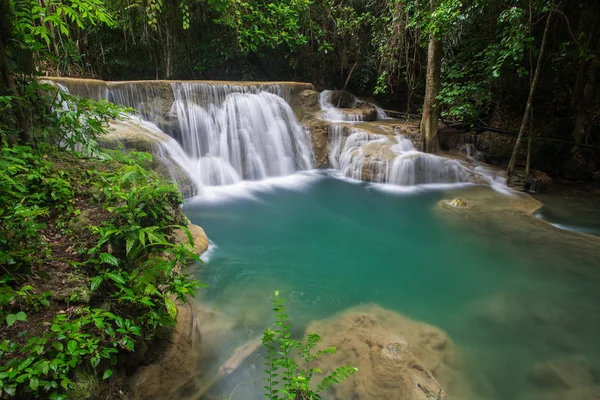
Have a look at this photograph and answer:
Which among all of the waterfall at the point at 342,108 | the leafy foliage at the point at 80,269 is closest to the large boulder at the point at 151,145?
the leafy foliage at the point at 80,269

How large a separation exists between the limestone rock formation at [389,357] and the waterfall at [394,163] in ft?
18.2

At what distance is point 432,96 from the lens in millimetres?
8750

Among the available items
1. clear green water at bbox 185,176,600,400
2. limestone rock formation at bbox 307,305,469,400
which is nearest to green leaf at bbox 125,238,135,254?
clear green water at bbox 185,176,600,400

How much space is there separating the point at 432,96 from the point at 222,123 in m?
5.94

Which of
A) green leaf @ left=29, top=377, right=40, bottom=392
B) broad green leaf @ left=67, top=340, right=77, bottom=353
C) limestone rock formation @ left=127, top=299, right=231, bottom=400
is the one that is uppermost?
broad green leaf @ left=67, top=340, right=77, bottom=353

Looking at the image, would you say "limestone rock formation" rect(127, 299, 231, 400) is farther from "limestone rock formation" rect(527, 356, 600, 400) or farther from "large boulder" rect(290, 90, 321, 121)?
"large boulder" rect(290, 90, 321, 121)

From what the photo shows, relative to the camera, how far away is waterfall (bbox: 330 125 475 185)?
27.8ft

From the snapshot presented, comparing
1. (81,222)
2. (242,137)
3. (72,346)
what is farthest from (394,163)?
(72,346)

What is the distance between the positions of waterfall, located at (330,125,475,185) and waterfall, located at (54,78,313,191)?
1.66m

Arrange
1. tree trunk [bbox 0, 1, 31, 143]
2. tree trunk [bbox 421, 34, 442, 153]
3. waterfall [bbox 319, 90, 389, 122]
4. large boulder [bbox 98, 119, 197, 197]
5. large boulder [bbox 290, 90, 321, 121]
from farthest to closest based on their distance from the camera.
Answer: waterfall [bbox 319, 90, 389, 122]
large boulder [bbox 290, 90, 321, 121]
tree trunk [bbox 421, 34, 442, 153]
large boulder [bbox 98, 119, 197, 197]
tree trunk [bbox 0, 1, 31, 143]

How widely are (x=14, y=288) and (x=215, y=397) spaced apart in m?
1.62

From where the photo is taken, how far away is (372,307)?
12.4 feet

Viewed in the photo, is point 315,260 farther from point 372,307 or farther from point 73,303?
point 73,303

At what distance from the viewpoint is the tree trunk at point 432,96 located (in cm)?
834
